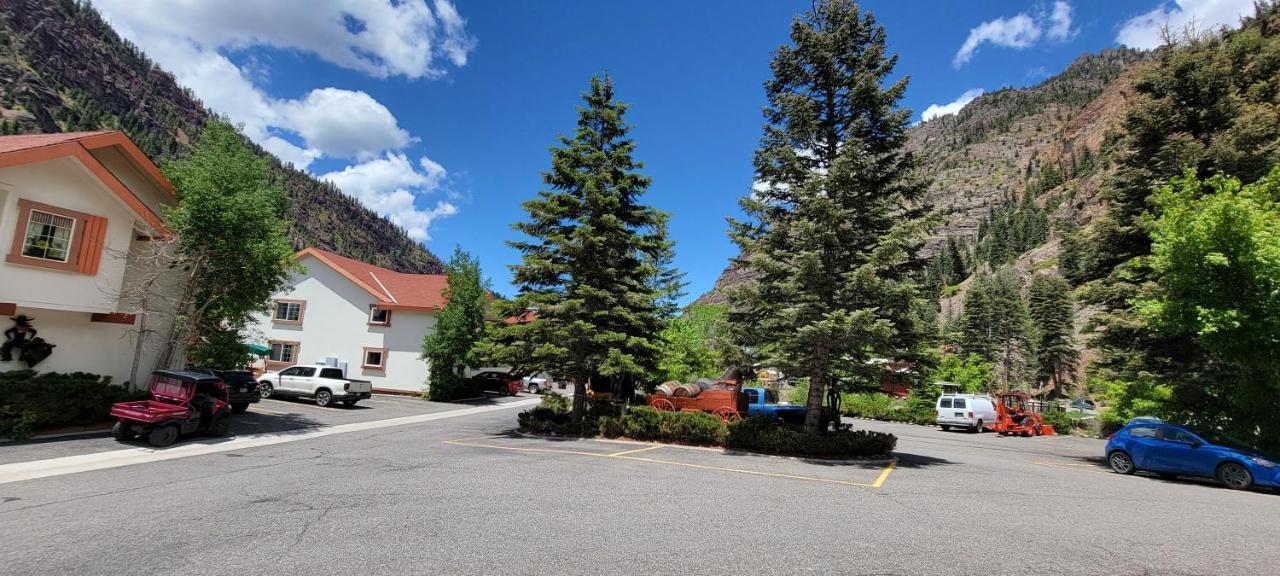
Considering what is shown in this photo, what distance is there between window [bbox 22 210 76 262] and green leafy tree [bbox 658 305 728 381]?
1696cm

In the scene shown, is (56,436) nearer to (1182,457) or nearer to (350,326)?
(350,326)

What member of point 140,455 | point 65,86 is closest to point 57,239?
point 140,455

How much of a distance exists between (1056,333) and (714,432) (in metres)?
74.4

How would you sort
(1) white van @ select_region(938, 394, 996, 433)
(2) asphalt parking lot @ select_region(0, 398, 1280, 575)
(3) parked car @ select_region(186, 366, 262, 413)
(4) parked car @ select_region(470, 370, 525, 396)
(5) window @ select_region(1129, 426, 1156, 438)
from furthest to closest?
(4) parked car @ select_region(470, 370, 525, 396)
(1) white van @ select_region(938, 394, 996, 433)
(3) parked car @ select_region(186, 366, 262, 413)
(5) window @ select_region(1129, 426, 1156, 438)
(2) asphalt parking lot @ select_region(0, 398, 1280, 575)

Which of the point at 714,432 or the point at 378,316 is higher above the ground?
the point at 378,316

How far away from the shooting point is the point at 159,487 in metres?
8.88

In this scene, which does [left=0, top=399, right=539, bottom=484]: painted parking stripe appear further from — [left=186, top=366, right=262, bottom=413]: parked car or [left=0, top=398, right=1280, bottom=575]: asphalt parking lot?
[left=186, top=366, right=262, bottom=413]: parked car

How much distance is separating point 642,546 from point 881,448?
1133 cm

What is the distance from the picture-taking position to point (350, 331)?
33.3m

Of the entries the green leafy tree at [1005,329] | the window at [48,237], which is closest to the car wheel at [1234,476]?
the window at [48,237]

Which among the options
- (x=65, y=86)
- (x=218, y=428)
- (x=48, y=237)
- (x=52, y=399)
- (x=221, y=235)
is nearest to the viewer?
(x=52, y=399)

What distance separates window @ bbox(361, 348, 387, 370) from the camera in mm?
32969

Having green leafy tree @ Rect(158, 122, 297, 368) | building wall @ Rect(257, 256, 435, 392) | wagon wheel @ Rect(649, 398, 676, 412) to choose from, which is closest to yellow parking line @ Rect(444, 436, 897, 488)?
wagon wheel @ Rect(649, 398, 676, 412)

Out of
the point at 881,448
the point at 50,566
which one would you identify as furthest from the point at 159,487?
the point at 881,448
